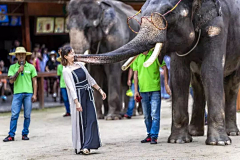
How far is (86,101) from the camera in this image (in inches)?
374

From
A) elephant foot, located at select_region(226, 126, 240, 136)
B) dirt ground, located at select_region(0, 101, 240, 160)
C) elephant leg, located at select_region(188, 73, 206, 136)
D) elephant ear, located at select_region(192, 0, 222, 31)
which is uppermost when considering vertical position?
elephant ear, located at select_region(192, 0, 222, 31)

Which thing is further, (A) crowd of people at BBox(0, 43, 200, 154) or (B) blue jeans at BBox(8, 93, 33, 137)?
(B) blue jeans at BBox(8, 93, 33, 137)

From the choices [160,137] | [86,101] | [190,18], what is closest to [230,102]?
[160,137]

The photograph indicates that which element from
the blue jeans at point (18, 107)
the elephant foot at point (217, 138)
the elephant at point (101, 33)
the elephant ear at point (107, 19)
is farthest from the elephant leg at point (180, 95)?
the elephant ear at point (107, 19)

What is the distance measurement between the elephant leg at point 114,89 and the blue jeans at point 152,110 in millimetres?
4890

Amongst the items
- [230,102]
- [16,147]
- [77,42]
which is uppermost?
[77,42]

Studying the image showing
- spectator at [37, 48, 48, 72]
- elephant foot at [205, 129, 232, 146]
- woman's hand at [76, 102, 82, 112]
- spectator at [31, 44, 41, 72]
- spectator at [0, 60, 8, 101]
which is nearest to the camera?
woman's hand at [76, 102, 82, 112]

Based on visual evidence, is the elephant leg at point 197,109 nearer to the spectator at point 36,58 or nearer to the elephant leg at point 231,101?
the elephant leg at point 231,101

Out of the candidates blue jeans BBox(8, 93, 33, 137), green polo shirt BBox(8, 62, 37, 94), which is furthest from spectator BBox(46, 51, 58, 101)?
blue jeans BBox(8, 93, 33, 137)

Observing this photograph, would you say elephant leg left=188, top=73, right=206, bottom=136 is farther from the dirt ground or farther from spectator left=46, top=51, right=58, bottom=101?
spectator left=46, top=51, right=58, bottom=101

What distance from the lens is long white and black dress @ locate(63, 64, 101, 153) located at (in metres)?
9.34

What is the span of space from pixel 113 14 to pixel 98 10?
40cm

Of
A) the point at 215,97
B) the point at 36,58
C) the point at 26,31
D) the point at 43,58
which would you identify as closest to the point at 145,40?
the point at 215,97

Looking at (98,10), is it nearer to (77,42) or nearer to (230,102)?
(77,42)
